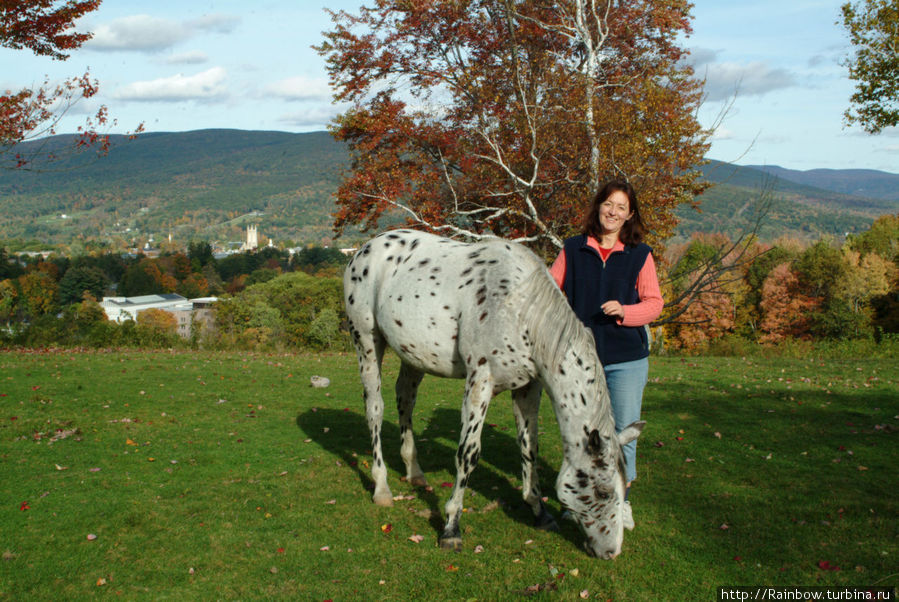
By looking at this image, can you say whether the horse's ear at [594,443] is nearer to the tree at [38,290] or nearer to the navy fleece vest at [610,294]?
the navy fleece vest at [610,294]

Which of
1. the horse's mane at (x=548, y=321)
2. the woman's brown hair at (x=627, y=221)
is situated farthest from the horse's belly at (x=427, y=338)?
the woman's brown hair at (x=627, y=221)

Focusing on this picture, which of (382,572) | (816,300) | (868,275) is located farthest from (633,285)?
(816,300)

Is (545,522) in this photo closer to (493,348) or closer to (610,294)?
(493,348)

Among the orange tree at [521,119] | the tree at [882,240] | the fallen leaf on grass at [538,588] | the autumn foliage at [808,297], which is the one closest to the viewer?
the fallen leaf on grass at [538,588]

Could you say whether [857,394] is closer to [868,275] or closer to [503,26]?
[503,26]

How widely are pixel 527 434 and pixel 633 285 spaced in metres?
1.70

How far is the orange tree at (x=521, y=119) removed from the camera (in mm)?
14195

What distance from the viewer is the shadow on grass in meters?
5.81

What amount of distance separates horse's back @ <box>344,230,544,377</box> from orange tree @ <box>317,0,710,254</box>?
816cm

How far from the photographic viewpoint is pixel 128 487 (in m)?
5.97

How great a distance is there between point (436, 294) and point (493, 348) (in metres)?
0.81

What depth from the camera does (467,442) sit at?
4.90 m

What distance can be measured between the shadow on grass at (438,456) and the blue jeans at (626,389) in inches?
43.7

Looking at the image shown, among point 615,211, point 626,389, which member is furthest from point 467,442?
point 615,211
